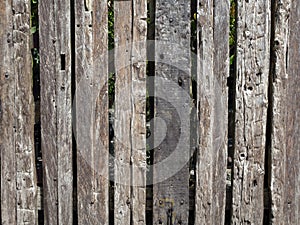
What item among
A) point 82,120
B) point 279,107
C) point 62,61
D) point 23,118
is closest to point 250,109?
point 279,107

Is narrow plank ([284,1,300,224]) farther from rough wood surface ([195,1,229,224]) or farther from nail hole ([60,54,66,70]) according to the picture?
nail hole ([60,54,66,70])

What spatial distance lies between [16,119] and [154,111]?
78 cm

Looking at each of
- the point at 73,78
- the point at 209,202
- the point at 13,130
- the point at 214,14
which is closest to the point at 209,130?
the point at 209,202

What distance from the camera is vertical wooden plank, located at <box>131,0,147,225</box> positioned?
273cm

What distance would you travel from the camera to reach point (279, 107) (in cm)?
281

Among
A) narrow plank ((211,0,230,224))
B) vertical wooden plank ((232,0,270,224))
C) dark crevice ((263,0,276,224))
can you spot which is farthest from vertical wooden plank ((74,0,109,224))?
dark crevice ((263,0,276,224))

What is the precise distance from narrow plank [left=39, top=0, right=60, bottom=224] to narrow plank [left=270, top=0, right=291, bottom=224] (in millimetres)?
1185

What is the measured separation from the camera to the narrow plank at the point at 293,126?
2762mm

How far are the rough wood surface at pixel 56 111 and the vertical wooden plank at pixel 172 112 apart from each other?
1.60ft

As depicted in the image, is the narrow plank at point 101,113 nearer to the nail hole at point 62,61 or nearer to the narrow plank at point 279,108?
the nail hole at point 62,61

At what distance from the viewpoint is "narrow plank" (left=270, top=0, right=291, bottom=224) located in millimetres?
2746

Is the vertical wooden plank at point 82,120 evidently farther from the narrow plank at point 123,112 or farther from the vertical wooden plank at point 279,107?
the vertical wooden plank at point 279,107

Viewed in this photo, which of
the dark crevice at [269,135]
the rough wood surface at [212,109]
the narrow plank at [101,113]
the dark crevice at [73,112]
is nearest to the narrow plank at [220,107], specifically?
the rough wood surface at [212,109]

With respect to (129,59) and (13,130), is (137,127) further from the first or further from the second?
(13,130)
